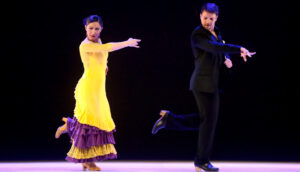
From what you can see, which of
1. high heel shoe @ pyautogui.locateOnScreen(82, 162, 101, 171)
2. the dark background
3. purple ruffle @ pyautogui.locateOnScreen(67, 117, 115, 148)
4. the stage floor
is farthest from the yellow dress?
the dark background

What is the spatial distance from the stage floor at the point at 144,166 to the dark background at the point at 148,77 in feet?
1.22

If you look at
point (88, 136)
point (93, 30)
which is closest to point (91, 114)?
point (88, 136)

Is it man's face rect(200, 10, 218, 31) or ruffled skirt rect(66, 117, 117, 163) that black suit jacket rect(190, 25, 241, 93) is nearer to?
man's face rect(200, 10, 218, 31)

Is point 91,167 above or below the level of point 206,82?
below

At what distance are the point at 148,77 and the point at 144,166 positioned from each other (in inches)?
45.4

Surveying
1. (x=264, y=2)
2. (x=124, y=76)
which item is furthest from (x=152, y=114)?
(x=264, y=2)

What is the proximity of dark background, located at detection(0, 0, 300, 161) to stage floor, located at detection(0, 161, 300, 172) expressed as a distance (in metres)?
0.37

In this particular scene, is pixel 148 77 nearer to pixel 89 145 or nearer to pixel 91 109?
Result: pixel 91 109

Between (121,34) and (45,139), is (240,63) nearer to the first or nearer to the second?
→ (121,34)

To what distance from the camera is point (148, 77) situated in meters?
6.00

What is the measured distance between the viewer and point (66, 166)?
5.30 meters

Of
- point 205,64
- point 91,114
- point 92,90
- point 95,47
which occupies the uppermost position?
point 95,47

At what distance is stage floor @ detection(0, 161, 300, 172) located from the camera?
4.91 meters

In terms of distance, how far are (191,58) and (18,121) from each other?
2066mm
